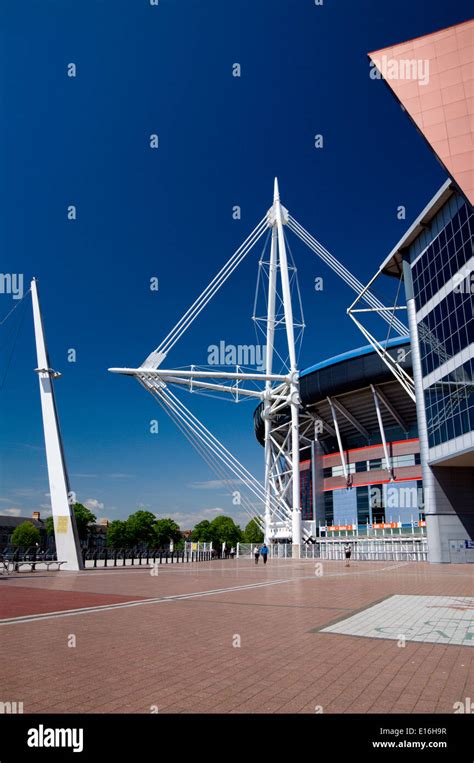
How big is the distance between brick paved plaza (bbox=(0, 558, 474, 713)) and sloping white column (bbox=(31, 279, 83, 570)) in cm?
1389

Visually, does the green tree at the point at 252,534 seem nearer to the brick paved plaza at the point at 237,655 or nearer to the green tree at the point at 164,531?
the green tree at the point at 164,531

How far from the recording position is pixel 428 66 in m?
12.0

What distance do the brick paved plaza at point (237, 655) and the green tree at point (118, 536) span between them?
9361 cm

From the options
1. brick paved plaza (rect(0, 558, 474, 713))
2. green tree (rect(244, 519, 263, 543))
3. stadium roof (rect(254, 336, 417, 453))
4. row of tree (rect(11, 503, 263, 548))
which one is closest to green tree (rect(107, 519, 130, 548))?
row of tree (rect(11, 503, 263, 548))

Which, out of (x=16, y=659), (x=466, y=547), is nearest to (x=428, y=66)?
(x=16, y=659)

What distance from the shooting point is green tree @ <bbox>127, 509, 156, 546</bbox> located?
4031 inches

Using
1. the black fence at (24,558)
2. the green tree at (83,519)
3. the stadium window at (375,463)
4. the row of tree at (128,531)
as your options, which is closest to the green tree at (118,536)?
the row of tree at (128,531)

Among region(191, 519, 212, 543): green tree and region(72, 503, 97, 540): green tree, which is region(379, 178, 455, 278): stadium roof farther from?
region(191, 519, 212, 543): green tree

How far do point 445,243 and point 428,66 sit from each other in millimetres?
22319

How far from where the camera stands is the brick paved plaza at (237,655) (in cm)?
488

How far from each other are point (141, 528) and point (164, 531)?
746cm

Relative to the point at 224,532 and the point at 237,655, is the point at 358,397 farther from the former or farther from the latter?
the point at 224,532
